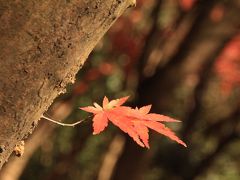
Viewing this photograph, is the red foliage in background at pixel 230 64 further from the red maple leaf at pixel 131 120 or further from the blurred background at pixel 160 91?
the red maple leaf at pixel 131 120

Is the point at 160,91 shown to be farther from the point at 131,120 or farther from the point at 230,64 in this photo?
the point at 131,120

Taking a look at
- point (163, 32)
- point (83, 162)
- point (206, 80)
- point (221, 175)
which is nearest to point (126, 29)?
point (163, 32)

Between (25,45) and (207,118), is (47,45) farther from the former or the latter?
(207,118)

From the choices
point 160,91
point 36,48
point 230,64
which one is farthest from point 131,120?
point 230,64

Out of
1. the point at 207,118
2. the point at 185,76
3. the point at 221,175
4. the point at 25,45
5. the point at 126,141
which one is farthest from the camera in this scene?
the point at 221,175

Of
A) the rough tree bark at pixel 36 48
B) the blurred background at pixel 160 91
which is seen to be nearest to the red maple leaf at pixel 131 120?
the rough tree bark at pixel 36 48

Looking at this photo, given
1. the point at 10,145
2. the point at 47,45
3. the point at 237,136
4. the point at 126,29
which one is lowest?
the point at 10,145

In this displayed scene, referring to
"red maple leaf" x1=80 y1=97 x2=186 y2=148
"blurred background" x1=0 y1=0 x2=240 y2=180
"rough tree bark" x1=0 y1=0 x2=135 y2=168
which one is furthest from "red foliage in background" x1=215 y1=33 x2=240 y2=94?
"rough tree bark" x1=0 y1=0 x2=135 y2=168
